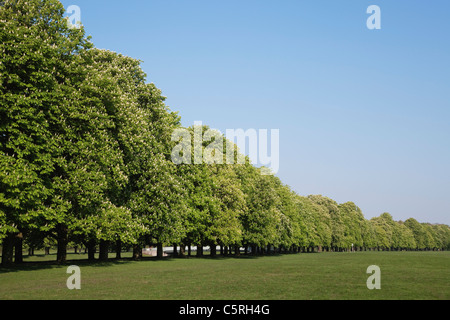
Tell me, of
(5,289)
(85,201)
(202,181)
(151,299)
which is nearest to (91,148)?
(85,201)

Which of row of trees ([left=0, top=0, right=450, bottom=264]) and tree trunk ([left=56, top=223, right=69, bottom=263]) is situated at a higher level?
row of trees ([left=0, top=0, right=450, bottom=264])

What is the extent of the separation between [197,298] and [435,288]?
14.2m

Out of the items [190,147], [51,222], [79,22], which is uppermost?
[79,22]

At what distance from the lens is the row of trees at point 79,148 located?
99.1 ft

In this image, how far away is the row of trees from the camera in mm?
30219

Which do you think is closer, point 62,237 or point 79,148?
point 79,148

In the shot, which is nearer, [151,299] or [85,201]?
[151,299]

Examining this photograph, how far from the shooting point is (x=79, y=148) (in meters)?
35.5

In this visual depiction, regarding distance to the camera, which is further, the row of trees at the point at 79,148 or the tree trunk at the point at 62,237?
the tree trunk at the point at 62,237

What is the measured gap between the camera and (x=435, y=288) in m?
23.0

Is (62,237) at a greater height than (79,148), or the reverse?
(79,148)

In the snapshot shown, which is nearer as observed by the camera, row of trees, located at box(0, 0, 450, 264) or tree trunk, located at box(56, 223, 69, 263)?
row of trees, located at box(0, 0, 450, 264)

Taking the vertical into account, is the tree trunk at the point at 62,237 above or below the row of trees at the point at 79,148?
below
